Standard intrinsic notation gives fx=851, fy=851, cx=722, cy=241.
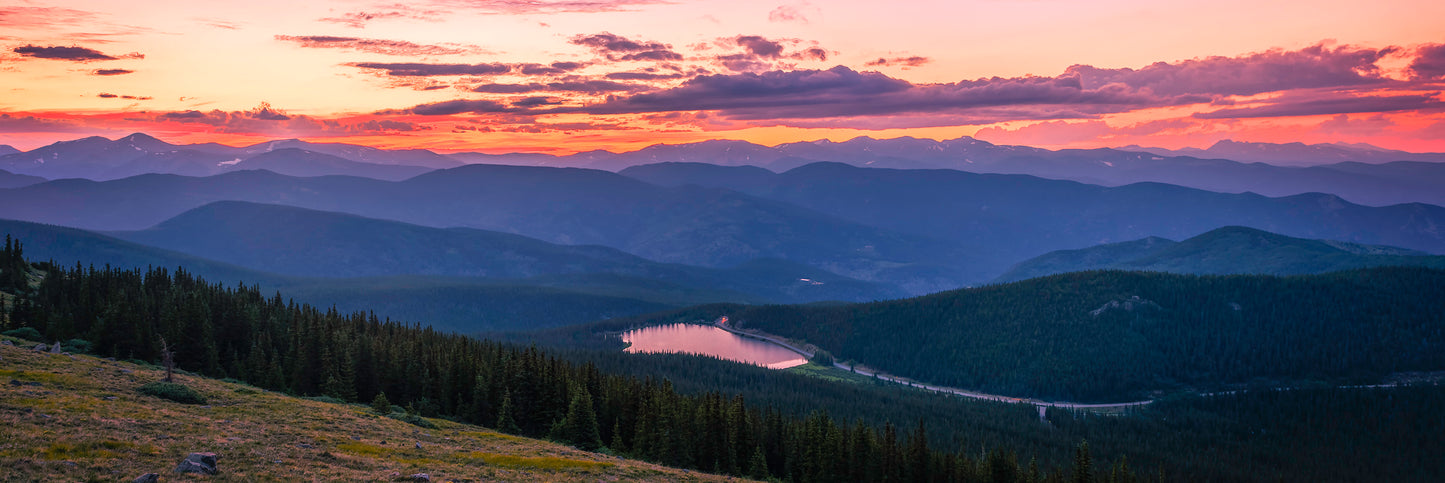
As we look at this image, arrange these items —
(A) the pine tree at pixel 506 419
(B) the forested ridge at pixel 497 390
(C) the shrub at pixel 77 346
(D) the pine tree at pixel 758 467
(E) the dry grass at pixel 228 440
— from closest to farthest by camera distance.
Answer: (E) the dry grass at pixel 228 440
(C) the shrub at pixel 77 346
(D) the pine tree at pixel 758 467
(A) the pine tree at pixel 506 419
(B) the forested ridge at pixel 497 390

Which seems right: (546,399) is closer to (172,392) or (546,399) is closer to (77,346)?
(172,392)

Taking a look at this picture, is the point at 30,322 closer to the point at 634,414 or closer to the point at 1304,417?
the point at 634,414

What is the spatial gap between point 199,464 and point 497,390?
69311 millimetres

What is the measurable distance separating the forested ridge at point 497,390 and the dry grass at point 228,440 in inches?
655

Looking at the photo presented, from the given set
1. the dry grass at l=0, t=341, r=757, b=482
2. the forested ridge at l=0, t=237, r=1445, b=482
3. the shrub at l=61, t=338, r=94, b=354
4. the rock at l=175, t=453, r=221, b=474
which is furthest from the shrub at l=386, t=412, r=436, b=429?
the rock at l=175, t=453, r=221, b=474

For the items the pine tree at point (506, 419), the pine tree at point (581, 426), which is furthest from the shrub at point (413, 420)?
the pine tree at point (581, 426)

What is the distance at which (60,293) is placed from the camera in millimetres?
123375

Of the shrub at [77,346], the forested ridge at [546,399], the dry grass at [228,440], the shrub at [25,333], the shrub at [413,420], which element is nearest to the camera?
the dry grass at [228,440]

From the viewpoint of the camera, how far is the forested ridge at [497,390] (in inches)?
4158

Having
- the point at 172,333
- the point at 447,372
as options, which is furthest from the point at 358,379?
the point at 172,333

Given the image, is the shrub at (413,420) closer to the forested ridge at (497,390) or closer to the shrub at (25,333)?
the forested ridge at (497,390)

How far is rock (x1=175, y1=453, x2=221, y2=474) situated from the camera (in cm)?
4572

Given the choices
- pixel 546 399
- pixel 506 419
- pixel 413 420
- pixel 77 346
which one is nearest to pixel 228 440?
pixel 413 420

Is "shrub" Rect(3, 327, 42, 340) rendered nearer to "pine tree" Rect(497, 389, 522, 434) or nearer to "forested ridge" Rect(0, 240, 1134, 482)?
"forested ridge" Rect(0, 240, 1134, 482)
